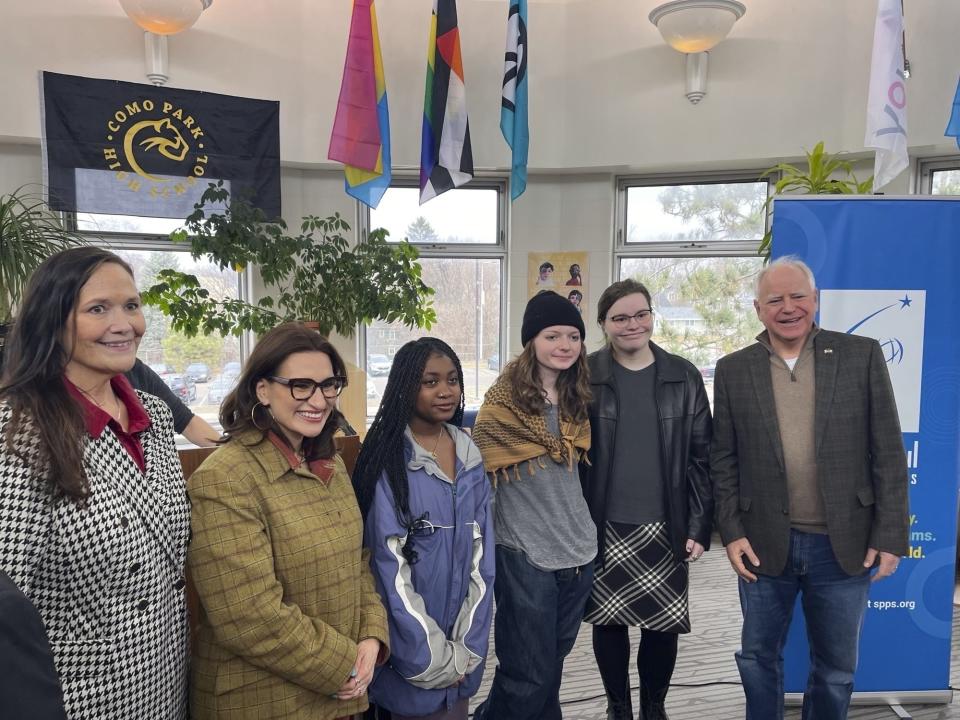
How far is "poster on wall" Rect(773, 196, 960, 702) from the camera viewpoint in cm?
237

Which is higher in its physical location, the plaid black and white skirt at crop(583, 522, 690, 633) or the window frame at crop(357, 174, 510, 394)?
the window frame at crop(357, 174, 510, 394)

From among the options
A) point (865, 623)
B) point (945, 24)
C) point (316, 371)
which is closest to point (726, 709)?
point (865, 623)

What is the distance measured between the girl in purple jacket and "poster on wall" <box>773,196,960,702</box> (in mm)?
1437

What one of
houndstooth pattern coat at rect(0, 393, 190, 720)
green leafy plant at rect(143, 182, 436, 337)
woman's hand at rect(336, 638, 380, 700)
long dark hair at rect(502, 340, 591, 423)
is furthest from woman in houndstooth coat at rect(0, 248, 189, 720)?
green leafy plant at rect(143, 182, 436, 337)

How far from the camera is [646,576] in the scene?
2.02 meters

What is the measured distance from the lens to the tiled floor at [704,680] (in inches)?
96.7

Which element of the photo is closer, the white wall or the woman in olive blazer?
the woman in olive blazer

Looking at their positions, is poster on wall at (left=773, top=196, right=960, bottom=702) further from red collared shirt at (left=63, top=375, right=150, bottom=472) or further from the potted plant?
the potted plant

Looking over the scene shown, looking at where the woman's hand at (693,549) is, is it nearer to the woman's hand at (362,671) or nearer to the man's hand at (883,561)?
the man's hand at (883,561)

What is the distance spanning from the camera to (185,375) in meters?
4.72

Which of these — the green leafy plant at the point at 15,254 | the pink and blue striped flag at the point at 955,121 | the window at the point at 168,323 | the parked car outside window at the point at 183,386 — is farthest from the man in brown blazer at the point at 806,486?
the parked car outside window at the point at 183,386

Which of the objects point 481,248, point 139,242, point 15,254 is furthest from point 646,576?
point 139,242

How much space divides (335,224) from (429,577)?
311 centimetres

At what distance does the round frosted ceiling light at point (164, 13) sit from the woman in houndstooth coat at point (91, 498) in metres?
3.40
